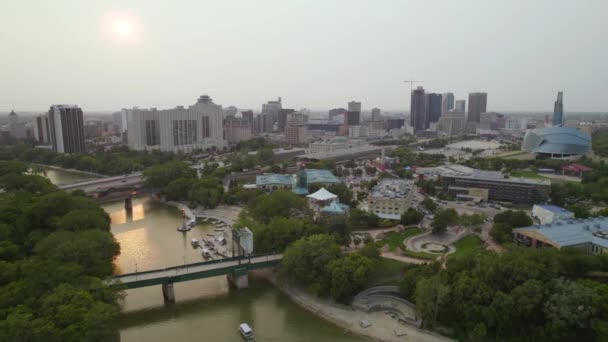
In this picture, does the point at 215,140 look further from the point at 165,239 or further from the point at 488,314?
the point at 488,314

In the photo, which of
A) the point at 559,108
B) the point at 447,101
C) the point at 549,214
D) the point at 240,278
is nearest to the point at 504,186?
the point at 549,214

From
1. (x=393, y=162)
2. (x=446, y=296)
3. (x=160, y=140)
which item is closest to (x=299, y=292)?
(x=446, y=296)

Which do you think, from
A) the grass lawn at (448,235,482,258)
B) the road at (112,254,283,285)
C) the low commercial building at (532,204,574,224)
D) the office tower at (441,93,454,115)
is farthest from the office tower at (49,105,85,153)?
the office tower at (441,93,454,115)

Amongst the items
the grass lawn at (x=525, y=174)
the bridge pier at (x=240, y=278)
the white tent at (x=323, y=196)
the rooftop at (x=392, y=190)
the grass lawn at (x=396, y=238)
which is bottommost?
the bridge pier at (x=240, y=278)

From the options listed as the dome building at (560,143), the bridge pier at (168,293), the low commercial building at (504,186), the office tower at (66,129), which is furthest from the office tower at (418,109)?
the bridge pier at (168,293)

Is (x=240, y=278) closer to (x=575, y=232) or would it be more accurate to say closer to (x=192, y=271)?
(x=192, y=271)

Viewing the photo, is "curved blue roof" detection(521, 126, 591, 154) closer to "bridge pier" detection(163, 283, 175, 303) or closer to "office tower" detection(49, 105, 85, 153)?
"bridge pier" detection(163, 283, 175, 303)

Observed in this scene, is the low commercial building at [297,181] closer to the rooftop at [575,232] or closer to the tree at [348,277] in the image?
the tree at [348,277]

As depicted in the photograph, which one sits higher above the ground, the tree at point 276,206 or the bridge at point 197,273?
the tree at point 276,206
